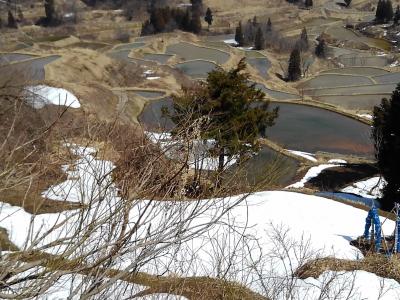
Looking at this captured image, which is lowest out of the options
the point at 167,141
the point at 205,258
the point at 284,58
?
the point at 284,58

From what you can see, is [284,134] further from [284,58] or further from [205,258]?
[284,58]

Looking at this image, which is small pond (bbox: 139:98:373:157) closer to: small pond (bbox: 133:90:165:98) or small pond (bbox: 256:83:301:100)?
small pond (bbox: 133:90:165:98)

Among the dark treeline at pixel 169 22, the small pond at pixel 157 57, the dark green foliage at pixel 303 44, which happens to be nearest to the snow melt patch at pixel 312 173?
the small pond at pixel 157 57

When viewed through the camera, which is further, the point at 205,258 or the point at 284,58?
the point at 284,58

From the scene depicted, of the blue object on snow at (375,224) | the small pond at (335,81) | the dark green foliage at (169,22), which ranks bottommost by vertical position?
the small pond at (335,81)

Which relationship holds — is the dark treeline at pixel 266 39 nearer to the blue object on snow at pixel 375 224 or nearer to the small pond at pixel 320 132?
the small pond at pixel 320 132

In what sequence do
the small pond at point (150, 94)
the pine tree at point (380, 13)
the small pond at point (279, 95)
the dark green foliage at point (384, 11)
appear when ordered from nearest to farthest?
the small pond at point (150, 94) → the small pond at point (279, 95) → the dark green foliage at point (384, 11) → the pine tree at point (380, 13)

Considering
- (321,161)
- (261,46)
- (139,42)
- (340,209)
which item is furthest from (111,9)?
(340,209)

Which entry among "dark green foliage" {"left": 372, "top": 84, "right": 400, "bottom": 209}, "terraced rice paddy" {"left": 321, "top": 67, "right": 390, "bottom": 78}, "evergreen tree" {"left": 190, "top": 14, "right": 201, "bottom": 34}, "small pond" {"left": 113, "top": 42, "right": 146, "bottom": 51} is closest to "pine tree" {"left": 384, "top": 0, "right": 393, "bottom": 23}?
"evergreen tree" {"left": 190, "top": 14, "right": 201, "bottom": 34}
